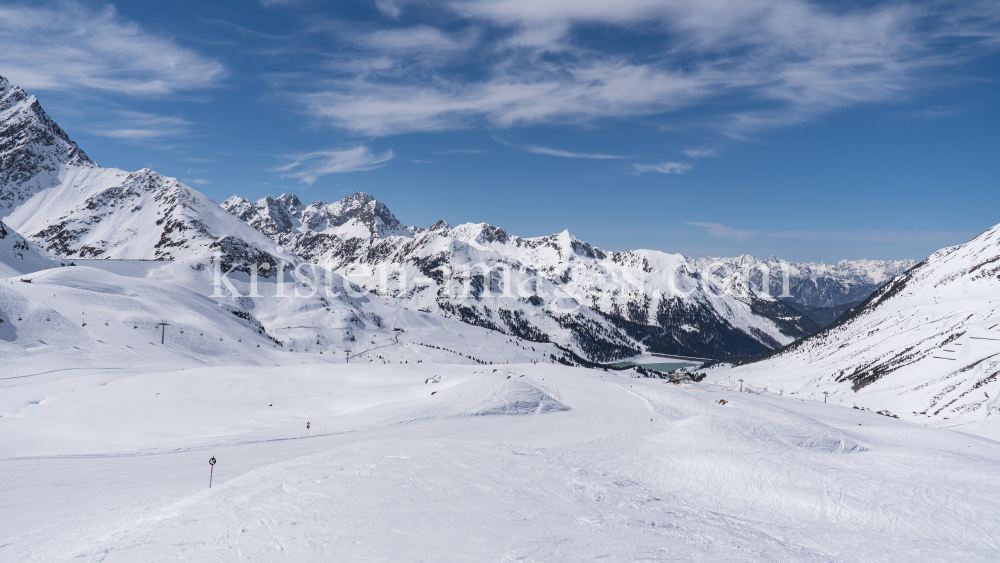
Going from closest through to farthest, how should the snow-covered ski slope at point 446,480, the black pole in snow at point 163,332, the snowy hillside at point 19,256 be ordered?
the snow-covered ski slope at point 446,480 → the black pole in snow at point 163,332 → the snowy hillside at point 19,256

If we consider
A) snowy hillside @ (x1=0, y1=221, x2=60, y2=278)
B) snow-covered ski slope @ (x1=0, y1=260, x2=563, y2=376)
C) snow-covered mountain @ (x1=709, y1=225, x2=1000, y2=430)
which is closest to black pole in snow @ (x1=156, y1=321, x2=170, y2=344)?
snow-covered ski slope @ (x1=0, y1=260, x2=563, y2=376)

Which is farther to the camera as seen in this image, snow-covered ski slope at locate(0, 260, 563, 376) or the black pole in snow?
the black pole in snow

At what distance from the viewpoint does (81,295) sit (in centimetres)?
7012

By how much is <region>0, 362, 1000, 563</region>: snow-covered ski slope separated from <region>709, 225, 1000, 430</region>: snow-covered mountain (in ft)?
196

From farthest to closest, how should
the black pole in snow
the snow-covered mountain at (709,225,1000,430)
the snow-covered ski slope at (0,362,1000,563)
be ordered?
the snow-covered mountain at (709,225,1000,430)
the black pole in snow
the snow-covered ski slope at (0,362,1000,563)

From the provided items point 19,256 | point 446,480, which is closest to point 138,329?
point 446,480

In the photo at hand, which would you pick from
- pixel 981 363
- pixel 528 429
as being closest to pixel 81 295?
pixel 528 429

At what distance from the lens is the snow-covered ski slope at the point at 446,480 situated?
14578 mm

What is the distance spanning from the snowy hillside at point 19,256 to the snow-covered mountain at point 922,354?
7161 inches

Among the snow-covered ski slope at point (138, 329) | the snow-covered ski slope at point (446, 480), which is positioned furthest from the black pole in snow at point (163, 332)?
the snow-covered ski slope at point (446, 480)

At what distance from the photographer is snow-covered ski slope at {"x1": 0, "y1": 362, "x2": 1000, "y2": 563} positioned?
47.8 feet

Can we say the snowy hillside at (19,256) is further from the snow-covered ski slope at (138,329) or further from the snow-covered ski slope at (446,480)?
the snow-covered ski slope at (446,480)

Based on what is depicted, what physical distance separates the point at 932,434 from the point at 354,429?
48.8 meters

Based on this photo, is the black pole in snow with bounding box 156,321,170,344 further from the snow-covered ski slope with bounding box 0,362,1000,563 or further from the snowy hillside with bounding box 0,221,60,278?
the snowy hillside with bounding box 0,221,60,278
